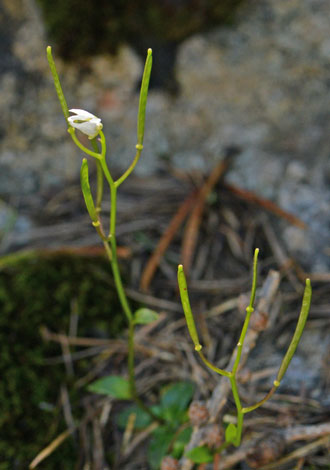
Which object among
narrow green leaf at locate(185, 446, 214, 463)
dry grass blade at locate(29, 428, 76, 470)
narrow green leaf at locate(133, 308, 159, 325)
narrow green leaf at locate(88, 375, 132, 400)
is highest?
narrow green leaf at locate(133, 308, 159, 325)

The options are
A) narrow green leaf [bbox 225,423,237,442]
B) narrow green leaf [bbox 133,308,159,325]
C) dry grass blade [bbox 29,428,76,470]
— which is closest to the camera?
narrow green leaf [bbox 225,423,237,442]

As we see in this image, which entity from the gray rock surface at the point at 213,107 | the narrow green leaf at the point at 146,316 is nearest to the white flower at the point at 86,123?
the narrow green leaf at the point at 146,316

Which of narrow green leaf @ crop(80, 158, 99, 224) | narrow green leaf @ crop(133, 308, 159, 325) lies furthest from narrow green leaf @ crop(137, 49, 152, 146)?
narrow green leaf @ crop(133, 308, 159, 325)

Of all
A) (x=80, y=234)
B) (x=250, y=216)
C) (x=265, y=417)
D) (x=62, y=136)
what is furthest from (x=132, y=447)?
(x=62, y=136)

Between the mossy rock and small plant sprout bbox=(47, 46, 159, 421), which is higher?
small plant sprout bbox=(47, 46, 159, 421)

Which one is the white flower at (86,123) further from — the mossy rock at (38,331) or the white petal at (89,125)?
the mossy rock at (38,331)

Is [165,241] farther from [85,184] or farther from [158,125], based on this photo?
[85,184]

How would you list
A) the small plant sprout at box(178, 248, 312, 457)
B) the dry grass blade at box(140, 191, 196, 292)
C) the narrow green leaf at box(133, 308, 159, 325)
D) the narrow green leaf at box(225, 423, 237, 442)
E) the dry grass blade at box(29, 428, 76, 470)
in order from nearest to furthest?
1. the small plant sprout at box(178, 248, 312, 457)
2. the narrow green leaf at box(225, 423, 237, 442)
3. the narrow green leaf at box(133, 308, 159, 325)
4. the dry grass blade at box(29, 428, 76, 470)
5. the dry grass blade at box(140, 191, 196, 292)

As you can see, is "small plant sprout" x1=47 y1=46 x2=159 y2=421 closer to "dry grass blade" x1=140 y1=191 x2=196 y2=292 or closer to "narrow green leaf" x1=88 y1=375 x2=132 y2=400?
"narrow green leaf" x1=88 y1=375 x2=132 y2=400
